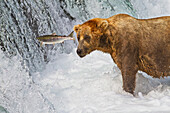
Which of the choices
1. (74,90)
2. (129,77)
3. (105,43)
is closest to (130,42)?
(105,43)

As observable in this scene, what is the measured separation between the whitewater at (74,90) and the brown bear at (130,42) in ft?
1.03

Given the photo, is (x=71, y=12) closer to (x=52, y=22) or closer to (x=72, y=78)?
(x=52, y=22)

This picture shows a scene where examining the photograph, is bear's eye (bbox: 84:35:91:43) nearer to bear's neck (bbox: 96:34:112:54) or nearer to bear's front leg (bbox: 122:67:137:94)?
bear's neck (bbox: 96:34:112:54)

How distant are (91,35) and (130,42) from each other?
19.9 inches

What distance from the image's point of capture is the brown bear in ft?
13.0

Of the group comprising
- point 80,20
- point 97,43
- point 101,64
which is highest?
point 97,43

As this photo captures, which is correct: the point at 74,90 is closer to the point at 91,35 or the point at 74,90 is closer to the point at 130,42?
the point at 91,35

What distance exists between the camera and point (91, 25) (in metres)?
4.00

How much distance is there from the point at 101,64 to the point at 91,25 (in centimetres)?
205

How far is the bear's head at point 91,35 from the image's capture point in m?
3.96

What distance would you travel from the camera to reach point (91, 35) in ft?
13.1

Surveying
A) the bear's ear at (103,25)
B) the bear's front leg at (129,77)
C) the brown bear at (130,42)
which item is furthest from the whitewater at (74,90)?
the bear's ear at (103,25)

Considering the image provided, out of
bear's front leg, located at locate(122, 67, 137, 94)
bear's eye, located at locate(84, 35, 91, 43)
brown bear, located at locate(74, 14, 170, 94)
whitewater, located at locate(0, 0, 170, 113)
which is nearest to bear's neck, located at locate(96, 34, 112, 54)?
brown bear, located at locate(74, 14, 170, 94)

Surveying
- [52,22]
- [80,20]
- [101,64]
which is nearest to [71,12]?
[80,20]
